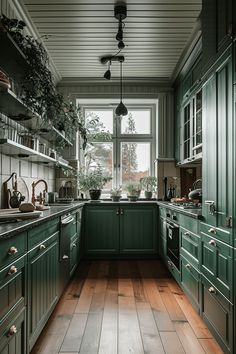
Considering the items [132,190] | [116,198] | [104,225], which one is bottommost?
[104,225]

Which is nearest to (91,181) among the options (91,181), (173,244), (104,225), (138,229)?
(91,181)

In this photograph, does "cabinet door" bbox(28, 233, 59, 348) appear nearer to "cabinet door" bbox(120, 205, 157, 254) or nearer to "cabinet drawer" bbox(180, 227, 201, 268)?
"cabinet drawer" bbox(180, 227, 201, 268)

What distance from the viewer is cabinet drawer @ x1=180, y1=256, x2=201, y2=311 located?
2602 millimetres

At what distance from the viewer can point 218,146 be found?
7.11ft

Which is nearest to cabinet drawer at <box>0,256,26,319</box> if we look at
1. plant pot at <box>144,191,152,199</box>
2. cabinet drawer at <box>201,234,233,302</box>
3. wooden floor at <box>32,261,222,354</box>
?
wooden floor at <box>32,261,222,354</box>

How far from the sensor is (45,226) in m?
2.30

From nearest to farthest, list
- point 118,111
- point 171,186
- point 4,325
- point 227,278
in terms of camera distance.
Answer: point 4,325 → point 227,278 → point 118,111 → point 171,186

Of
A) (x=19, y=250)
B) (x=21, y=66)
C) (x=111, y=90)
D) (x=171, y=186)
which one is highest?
(x=111, y=90)

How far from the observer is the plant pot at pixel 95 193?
5.11 metres

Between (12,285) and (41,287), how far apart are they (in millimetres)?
598

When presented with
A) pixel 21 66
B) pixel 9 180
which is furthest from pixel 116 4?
pixel 9 180

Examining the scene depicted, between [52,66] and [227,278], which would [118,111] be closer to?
[52,66]

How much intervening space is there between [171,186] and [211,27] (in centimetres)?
321

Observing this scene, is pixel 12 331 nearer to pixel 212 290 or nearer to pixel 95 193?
pixel 212 290
